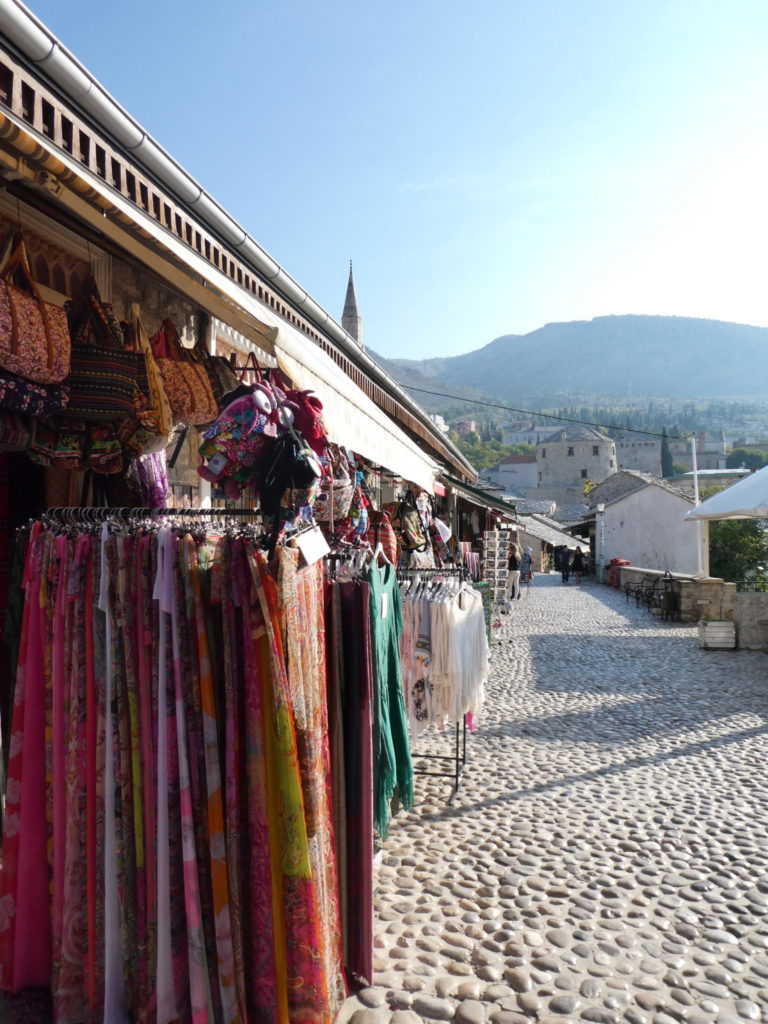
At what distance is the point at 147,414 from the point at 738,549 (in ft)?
68.9

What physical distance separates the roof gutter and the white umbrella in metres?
9.20

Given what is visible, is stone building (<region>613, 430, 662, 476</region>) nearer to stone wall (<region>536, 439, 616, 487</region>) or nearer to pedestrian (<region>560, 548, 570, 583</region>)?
stone wall (<region>536, 439, 616, 487</region>)

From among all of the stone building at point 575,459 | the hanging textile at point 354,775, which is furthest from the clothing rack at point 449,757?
the stone building at point 575,459

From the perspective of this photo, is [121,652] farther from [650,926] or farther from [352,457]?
[352,457]

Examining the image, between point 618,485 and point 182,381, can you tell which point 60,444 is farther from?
point 618,485

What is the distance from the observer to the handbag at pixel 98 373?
2.86m

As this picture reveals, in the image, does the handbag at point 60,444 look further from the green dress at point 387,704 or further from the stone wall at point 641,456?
the stone wall at point 641,456

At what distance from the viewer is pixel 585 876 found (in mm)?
3842

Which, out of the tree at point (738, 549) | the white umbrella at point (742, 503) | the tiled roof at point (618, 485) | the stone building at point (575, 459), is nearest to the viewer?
the white umbrella at point (742, 503)

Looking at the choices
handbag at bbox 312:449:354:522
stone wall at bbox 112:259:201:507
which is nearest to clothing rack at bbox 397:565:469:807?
handbag at bbox 312:449:354:522

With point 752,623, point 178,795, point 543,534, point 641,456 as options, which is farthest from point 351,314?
point 641,456

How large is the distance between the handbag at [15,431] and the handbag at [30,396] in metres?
0.04

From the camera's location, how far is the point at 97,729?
7.76 feet

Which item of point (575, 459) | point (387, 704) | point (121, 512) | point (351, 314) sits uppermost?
point (575, 459)
